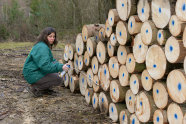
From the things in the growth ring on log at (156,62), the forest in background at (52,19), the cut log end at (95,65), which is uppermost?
the forest in background at (52,19)

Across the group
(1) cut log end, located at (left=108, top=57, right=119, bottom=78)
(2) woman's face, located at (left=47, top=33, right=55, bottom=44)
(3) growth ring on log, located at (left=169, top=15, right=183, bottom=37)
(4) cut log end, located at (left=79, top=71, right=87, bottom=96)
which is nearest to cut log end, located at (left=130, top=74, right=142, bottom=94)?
(1) cut log end, located at (left=108, top=57, right=119, bottom=78)

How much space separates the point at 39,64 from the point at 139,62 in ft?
6.42

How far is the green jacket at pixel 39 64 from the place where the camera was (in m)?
4.22

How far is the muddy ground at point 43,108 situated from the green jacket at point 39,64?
444 mm

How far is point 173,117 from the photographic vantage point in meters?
2.47

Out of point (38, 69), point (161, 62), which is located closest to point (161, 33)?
point (161, 62)

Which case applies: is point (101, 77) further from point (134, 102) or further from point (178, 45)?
point (178, 45)

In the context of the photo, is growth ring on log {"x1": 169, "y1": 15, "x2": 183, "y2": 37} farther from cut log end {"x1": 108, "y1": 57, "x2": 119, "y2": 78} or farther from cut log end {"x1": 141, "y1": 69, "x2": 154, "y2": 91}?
cut log end {"x1": 108, "y1": 57, "x2": 119, "y2": 78}

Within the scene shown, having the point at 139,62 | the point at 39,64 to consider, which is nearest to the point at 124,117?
the point at 139,62

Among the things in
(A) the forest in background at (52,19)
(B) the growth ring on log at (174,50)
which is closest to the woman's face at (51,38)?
(B) the growth ring on log at (174,50)

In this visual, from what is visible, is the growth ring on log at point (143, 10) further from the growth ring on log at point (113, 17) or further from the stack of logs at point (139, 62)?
the growth ring on log at point (113, 17)

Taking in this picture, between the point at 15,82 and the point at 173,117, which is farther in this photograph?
the point at 15,82

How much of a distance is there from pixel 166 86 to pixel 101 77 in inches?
58.1

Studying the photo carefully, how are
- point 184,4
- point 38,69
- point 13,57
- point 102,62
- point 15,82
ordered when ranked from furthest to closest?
point 13,57 < point 15,82 < point 38,69 < point 102,62 < point 184,4
